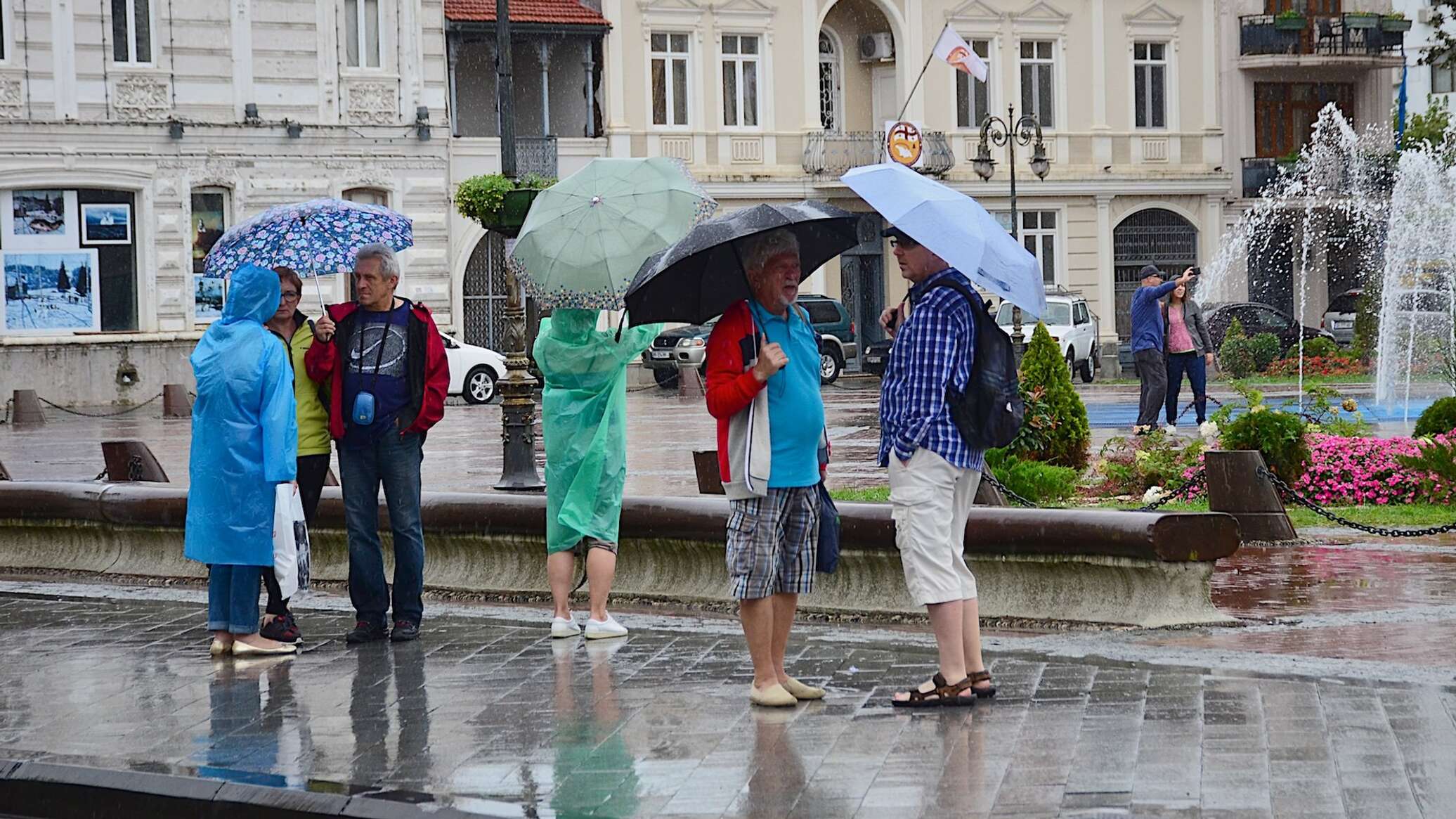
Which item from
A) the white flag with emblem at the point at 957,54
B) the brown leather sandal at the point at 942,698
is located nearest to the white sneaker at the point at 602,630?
the brown leather sandal at the point at 942,698

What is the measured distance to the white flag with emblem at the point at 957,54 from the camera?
37.5 meters

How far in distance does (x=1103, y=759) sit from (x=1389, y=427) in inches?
572

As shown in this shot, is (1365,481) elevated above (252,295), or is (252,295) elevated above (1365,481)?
(252,295)

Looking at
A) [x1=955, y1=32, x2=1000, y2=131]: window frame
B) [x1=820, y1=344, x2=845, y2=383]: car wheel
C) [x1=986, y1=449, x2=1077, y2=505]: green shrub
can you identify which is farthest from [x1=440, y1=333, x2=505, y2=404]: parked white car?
[x1=986, y1=449, x2=1077, y2=505]: green shrub

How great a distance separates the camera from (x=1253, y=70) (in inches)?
1743

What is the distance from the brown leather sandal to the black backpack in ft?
2.82

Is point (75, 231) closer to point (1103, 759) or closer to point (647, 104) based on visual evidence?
point (647, 104)

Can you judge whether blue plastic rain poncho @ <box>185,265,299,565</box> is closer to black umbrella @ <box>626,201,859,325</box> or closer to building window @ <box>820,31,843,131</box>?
black umbrella @ <box>626,201,859,325</box>

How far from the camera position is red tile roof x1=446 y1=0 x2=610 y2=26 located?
1471 inches

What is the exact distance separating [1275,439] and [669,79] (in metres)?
28.5

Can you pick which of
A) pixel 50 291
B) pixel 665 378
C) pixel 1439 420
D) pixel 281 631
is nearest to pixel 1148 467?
pixel 1439 420

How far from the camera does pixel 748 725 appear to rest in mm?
6891

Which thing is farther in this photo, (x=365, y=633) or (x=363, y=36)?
(x=363, y=36)

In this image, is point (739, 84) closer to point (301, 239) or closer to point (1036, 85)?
point (1036, 85)
